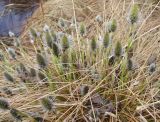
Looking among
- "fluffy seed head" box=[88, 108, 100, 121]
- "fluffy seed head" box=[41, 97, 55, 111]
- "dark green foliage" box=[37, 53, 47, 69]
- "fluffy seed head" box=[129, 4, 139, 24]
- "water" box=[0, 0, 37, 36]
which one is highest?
"fluffy seed head" box=[129, 4, 139, 24]

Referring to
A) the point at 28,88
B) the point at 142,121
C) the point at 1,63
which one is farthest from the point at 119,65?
the point at 1,63

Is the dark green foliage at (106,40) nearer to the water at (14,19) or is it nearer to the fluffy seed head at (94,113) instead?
the fluffy seed head at (94,113)

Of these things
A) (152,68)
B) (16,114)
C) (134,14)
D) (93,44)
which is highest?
(134,14)

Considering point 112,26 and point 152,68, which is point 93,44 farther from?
point 152,68

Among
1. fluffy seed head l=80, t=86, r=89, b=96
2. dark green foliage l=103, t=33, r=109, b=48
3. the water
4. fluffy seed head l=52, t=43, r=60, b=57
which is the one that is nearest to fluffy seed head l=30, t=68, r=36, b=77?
fluffy seed head l=52, t=43, r=60, b=57

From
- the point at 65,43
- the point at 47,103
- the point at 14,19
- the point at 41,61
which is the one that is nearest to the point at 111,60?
the point at 65,43

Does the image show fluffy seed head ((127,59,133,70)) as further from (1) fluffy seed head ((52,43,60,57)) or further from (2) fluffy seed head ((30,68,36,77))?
(2) fluffy seed head ((30,68,36,77))

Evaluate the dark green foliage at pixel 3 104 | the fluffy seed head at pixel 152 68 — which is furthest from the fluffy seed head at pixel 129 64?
the dark green foliage at pixel 3 104
